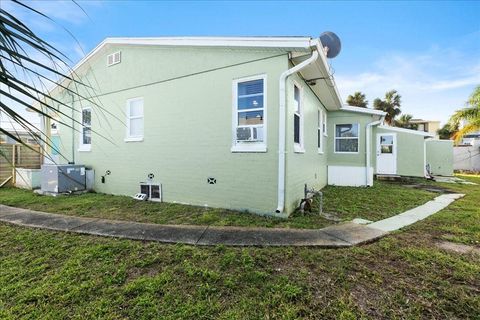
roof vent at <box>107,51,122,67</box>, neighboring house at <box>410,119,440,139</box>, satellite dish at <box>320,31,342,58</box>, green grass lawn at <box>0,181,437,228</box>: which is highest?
neighboring house at <box>410,119,440,139</box>

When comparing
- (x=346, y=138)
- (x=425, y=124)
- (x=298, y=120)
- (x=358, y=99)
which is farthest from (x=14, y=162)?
(x=425, y=124)

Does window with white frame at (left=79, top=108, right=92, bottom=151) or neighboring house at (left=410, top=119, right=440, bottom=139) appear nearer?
window with white frame at (left=79, top=108, right=92, bottom=151)

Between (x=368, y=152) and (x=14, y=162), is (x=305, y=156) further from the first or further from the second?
(x=14, y=162)

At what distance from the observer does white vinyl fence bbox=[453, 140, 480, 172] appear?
1872 cm

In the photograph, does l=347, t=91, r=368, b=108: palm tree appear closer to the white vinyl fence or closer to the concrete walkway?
the white vinyl fence

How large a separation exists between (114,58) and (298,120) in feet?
21.5

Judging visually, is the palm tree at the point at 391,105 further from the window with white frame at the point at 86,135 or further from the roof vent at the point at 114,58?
the window with white frame at the point at 86,135

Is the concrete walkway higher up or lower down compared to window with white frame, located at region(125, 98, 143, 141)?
lower down

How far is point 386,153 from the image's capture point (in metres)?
13.0

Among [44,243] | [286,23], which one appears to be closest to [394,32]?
[286,23]

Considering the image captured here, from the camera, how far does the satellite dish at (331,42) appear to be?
7457mm

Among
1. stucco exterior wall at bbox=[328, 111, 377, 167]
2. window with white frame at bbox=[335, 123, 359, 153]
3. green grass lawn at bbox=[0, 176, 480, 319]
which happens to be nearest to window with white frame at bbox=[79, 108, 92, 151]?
green grass lawn at bbox=[0, 176, 480, 319]

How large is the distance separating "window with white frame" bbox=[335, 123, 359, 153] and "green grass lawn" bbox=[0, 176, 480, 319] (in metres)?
6.76

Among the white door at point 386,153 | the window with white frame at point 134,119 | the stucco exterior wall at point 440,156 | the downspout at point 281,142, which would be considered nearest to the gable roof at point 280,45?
the downspout at point 281,142
